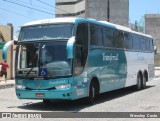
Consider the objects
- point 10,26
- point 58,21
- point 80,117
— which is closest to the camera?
point 80,117

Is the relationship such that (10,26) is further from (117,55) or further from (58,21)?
(58,21)

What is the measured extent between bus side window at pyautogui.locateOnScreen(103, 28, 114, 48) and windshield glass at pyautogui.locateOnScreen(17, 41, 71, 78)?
3.69 m

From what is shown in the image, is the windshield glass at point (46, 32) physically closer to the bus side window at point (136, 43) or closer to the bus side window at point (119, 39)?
the bus side window at point (119, 39)

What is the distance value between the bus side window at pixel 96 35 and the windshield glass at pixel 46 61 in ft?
6.76

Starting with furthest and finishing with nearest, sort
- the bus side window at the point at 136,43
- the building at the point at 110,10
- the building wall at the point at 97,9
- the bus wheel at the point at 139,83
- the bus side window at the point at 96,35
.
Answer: the building wall at the point at 97,9, the building at the point at 110,10, the bus wheel at the point at 139,83, the bus side window at the point at 136,43, the bus side window at the point at 96,35

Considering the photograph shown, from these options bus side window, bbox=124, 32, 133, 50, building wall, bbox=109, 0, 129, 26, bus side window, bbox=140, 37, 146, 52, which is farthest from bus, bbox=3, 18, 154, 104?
building wall, bbox=109, 0, 129, 26

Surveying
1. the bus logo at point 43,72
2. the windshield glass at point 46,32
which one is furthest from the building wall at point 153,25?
the bus logo at point 43,72

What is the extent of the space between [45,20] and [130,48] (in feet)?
25.0

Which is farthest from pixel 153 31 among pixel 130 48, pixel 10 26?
pixel 130 48

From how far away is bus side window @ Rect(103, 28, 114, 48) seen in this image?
17.9 meters

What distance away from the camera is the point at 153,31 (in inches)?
4574

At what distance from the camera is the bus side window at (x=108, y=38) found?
58.6 feet

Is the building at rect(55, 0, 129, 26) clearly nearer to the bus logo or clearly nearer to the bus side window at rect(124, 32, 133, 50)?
the bus side window at rect(124, 32, 133, 50)

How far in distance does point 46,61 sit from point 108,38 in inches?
178
